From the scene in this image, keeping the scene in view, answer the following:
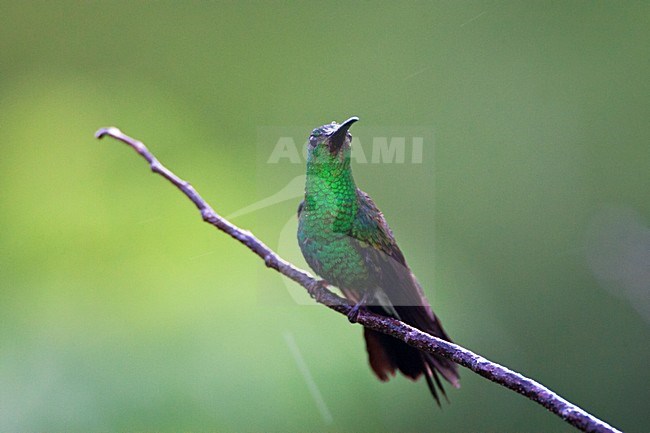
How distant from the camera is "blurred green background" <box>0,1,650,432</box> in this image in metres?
2.73

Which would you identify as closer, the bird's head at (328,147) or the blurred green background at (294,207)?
the bird's head at (328,147)

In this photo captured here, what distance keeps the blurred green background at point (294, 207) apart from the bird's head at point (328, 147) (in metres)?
1.30

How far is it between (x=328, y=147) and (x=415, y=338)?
39 centimetres

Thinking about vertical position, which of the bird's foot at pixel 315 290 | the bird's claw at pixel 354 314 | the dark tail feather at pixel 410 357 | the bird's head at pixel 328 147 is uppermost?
the bird's head at pixel 328 147

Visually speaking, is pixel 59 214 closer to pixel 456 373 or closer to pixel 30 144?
pixel 30 144

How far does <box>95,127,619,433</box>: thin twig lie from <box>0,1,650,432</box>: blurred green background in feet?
4.23

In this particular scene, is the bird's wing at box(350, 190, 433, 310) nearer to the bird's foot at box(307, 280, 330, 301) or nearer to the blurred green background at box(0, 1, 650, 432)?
the bird's foot at box(307, 280, 330, 301)

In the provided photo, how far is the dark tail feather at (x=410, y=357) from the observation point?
1.25 m

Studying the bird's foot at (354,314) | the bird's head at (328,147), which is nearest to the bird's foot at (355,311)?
the bird's foot at (354,314)

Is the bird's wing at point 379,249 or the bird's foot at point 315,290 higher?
the bird's wing at point 379,249

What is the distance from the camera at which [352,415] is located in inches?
109

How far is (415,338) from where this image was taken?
105 cm

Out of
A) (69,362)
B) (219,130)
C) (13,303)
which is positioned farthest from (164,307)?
(219,130)

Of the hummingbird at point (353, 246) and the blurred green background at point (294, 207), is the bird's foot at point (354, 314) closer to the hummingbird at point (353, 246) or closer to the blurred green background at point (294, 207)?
the hummingbird at point (353, 246)
